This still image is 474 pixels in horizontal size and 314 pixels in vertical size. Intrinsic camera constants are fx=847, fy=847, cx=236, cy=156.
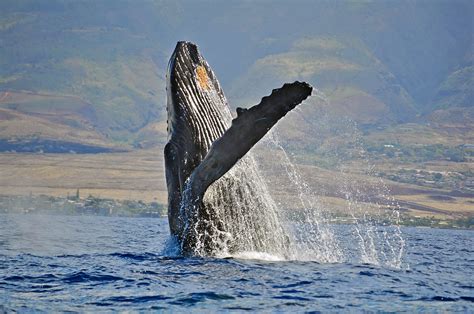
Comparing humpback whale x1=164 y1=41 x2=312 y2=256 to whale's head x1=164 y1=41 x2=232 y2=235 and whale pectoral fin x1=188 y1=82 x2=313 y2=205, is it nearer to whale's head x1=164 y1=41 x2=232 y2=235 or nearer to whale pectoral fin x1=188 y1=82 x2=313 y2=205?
whale's head x1=164 y1=41 x2=232 y2=235

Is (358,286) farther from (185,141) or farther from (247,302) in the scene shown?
(185,141)

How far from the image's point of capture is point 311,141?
17650 centimetres

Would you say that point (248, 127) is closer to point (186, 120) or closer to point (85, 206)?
point (186, 120)

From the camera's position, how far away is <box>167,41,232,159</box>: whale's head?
1080 centimetres

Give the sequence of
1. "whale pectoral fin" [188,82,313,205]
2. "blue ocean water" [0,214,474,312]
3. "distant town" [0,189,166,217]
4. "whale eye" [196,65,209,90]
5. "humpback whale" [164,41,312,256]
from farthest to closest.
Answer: "distant town" [0,189,166,217], "whale eye" [196,65,209,90], "humpback whale" [164,41,312,256], "whale pectoral fin" [188,82,313,205], "blue ocean water" [0,214,474,312]

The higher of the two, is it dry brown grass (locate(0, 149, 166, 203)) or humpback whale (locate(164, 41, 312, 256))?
dry brown grass (locate(0, 149, 166, 203))

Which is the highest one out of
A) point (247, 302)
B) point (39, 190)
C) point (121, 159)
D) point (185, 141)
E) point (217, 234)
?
point (121, 159)

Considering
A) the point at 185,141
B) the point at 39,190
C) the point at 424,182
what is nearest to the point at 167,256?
the point at 185,141

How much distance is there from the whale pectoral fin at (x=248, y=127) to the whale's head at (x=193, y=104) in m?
1.01

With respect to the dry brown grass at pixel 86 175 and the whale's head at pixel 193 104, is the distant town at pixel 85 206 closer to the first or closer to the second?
the dry brown grass at pixel 86 175

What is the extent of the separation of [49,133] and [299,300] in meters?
196

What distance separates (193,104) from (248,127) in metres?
1.71

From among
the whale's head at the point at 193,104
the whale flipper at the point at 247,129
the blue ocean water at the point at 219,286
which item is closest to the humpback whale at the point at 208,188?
the whale's head at the point at 193,104

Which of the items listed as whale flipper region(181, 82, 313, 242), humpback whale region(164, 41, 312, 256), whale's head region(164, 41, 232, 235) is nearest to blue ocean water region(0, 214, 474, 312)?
humpback whale region(164, 41, 312, 256)
